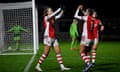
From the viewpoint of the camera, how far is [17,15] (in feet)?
71.9

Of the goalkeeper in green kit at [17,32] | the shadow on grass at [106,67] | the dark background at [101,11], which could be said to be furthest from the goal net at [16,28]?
the dark background at [101,11]

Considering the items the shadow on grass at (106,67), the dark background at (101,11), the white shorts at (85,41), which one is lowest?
the shadow on grass at (106,67)

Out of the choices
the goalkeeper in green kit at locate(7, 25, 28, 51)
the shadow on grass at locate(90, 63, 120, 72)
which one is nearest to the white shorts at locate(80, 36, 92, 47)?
the shadow on grass at locate(90, 63, 120, 72)

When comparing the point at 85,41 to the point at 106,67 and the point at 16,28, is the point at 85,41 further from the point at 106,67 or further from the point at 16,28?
the point at 16,28

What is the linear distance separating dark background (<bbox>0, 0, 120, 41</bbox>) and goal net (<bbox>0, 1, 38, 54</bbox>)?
47.2 ft

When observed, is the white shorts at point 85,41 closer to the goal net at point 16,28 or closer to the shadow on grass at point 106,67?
the shadow on grass at point 106,67

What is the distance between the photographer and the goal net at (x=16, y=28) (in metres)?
21.5

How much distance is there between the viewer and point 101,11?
40281 millimetres

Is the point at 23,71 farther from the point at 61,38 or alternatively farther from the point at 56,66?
the point at 61,38

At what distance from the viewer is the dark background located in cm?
3734

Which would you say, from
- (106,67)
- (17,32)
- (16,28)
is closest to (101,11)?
(17,32)

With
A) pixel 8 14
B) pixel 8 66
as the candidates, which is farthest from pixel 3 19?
pixel 8 66

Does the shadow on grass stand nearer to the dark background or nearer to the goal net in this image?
the goal net

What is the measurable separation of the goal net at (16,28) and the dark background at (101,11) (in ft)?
47.2
